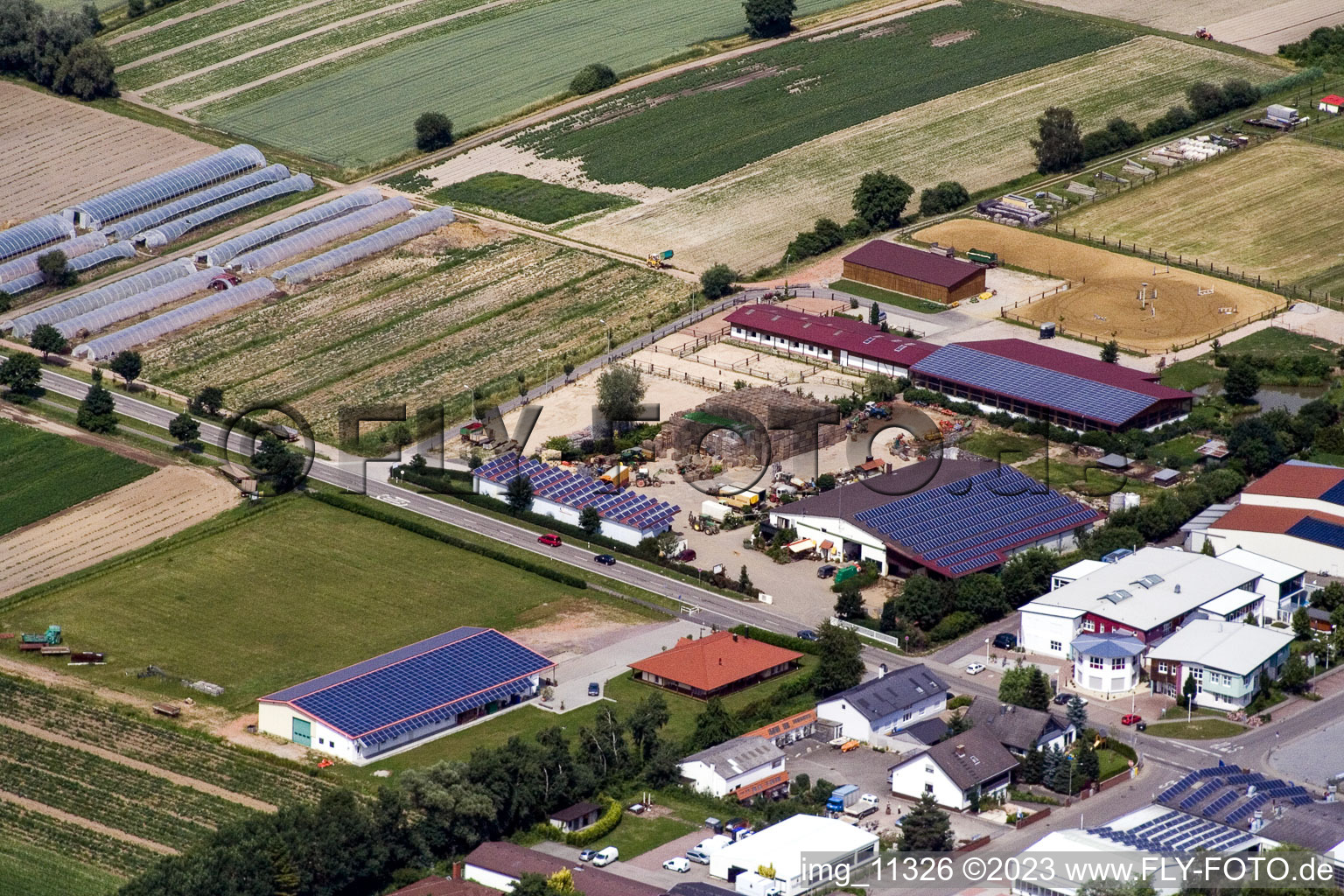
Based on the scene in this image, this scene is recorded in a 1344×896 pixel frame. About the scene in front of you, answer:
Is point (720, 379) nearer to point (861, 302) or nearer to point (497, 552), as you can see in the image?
point (861, 302)

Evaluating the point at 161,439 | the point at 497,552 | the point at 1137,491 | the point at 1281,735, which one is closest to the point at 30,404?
the point at 161,439

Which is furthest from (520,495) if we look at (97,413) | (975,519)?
(97,413)

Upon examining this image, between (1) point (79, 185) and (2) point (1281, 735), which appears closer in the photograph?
(2) point (1281, 735)

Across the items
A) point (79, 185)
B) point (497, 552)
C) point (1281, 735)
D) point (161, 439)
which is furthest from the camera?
point (79, 185)

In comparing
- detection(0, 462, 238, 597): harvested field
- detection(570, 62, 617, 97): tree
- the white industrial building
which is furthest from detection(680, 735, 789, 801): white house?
detection(570, 62, 617, 97): tree

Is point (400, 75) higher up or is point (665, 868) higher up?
point (400, 75)

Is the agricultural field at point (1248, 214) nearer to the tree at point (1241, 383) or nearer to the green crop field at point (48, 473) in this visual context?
the tree at point (1241, 383)
